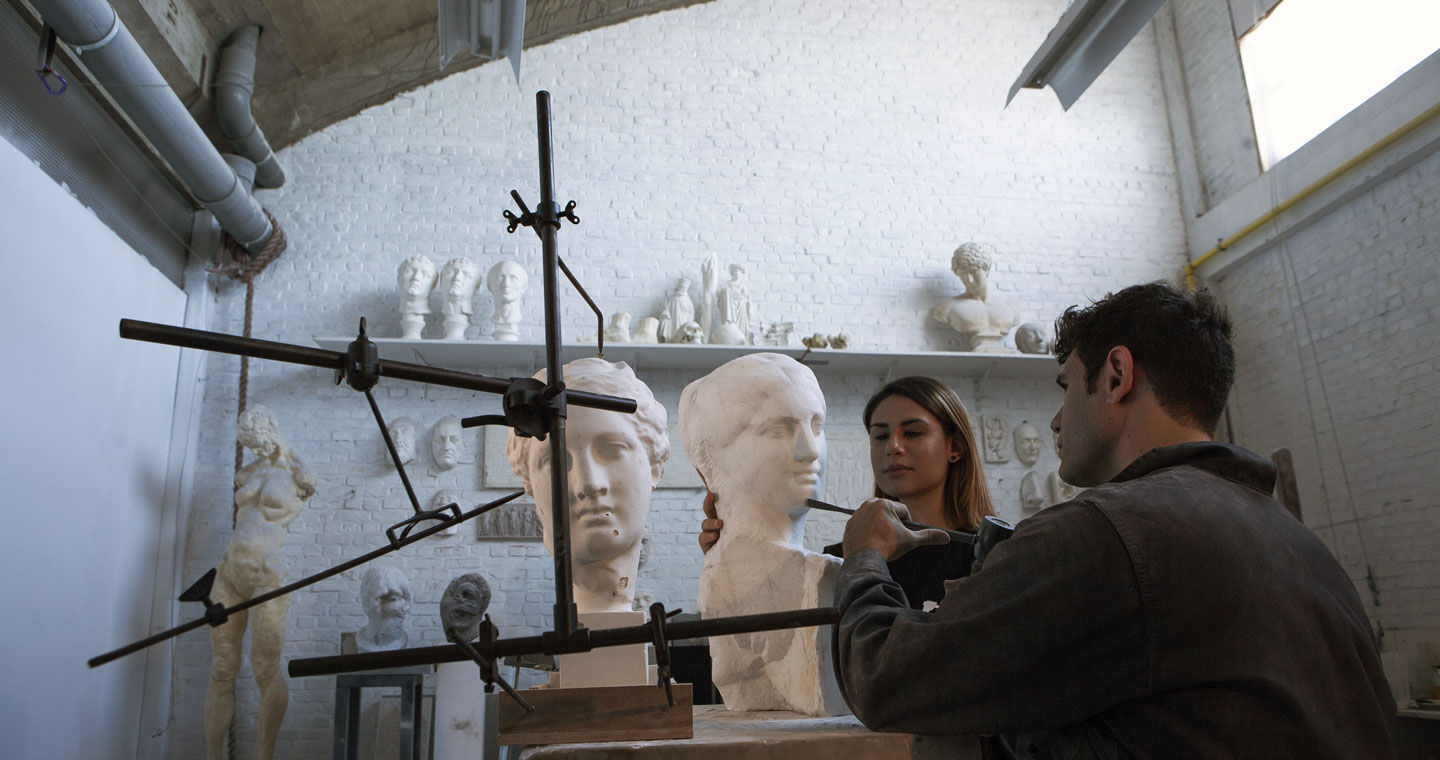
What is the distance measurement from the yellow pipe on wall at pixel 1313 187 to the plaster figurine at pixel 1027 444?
56.5 inches

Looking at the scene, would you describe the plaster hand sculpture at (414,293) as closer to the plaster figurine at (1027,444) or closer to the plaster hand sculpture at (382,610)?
the plaster hand sculpture at (382,610)

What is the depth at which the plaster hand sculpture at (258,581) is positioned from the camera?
17.3 feet

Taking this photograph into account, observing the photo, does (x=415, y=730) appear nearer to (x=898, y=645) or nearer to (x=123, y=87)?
(x=123, y=87)

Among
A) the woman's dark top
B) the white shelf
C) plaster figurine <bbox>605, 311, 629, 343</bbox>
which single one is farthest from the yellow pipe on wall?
the woman's dark top

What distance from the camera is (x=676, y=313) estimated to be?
634 centimetres

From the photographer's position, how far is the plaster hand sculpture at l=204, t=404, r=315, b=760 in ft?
17.3

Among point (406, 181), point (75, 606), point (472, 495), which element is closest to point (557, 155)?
point (406, 181)

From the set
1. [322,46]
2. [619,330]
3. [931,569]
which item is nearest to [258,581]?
[619,330]

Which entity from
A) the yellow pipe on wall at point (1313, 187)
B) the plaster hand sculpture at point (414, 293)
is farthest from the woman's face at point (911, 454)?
the plaster hand sculpture at point (414, 293)

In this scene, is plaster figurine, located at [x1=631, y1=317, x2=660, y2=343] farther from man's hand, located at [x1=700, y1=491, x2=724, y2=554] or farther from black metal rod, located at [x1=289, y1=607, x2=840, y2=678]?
black metal rod, located at [x1=289, y1=607, x2=840, y2=678]

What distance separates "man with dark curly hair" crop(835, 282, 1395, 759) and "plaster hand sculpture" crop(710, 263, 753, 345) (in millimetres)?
5066

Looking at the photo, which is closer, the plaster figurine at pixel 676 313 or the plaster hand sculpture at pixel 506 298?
the plaster hand sculpture at pixel 506 298

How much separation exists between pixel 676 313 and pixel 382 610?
2.50 m

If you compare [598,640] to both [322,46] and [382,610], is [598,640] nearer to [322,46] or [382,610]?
[382,610]
